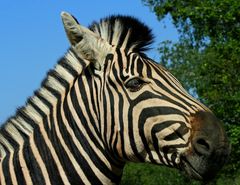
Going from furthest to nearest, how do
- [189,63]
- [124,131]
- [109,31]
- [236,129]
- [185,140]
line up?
1. [189,63]
2. [236,129]
3. [109,31]
4. [124,131]
5. [185,140]

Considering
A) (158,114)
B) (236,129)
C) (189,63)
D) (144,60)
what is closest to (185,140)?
(158,114)

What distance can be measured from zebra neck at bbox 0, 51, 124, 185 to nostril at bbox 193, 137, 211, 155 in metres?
0.96

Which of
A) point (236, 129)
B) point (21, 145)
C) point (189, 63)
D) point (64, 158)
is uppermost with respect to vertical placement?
point (189, 63)

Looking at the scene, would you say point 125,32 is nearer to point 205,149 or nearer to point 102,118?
point 102,118

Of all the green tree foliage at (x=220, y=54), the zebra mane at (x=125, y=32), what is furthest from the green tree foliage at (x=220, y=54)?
the zebra mane at (x=125, y=32)

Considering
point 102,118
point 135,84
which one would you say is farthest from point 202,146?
point 102,118

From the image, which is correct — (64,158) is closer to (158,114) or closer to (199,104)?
(158,114)

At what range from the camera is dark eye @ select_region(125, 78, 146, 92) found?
541cm

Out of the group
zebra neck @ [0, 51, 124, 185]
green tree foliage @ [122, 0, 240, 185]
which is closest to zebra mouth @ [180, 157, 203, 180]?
zebra neck @ [0, 51, 124, 185]

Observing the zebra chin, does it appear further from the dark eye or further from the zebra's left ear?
the zebra's left ear

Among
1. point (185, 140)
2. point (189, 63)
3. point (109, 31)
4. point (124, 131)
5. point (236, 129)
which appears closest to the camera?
point (185, 140)

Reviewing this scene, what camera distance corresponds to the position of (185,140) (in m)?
5.01

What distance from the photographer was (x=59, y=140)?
554 centimetres

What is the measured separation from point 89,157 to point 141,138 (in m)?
0.57
